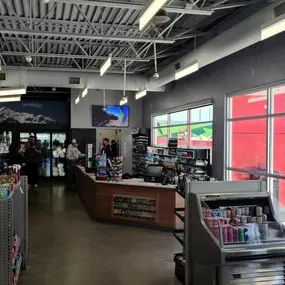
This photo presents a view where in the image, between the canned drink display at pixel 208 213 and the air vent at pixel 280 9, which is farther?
the air vent at pixel 280 9

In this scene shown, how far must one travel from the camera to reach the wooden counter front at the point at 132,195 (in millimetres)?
7336

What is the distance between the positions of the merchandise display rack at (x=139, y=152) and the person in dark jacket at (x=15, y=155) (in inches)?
184

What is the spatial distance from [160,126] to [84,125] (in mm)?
3416

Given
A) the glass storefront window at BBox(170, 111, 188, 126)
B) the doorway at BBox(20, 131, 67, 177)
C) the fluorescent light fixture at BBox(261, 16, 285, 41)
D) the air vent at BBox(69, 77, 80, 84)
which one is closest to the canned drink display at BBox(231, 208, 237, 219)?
the fluorescent light fixture at BBox(261, 16, 285, 41)

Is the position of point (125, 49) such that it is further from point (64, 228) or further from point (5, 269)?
point (5, 269)

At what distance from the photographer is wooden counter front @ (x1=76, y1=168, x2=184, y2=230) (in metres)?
7.34

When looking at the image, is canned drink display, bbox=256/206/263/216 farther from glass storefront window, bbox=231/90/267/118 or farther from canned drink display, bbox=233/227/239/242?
glass storefront window, bbox=231/90/267/118

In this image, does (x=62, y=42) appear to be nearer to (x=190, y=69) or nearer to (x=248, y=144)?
(x=190, y=69)

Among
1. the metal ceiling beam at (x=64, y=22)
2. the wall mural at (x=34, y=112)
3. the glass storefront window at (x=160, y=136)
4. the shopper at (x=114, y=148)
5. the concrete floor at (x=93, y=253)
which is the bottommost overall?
the concrete floor at (x=93, y=253)

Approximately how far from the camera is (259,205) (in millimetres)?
3768

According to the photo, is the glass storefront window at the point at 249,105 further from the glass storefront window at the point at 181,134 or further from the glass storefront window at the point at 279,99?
the glass storefront window at the point at 181,134

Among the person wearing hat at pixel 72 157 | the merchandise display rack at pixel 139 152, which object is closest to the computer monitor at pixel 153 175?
the person wearing hat at pixel 72 157

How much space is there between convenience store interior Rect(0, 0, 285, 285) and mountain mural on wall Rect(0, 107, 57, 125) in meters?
3.64

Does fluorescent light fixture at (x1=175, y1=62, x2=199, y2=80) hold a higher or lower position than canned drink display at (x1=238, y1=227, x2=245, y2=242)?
higher
